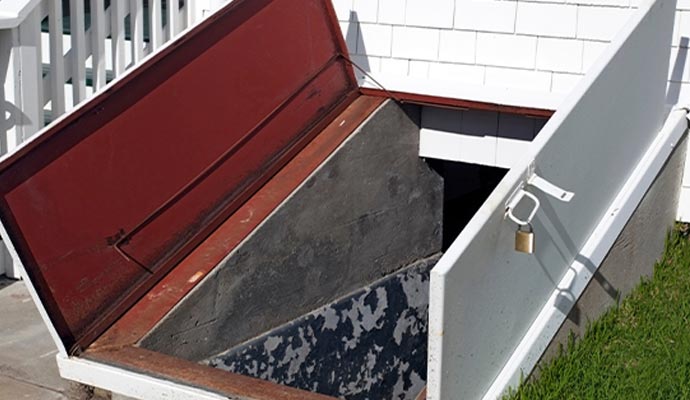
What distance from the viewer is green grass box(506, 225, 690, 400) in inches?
161

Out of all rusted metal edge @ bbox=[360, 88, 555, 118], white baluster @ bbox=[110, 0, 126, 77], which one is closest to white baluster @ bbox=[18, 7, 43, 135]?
white baluster @ bbox=[110, 0, 126, 77]

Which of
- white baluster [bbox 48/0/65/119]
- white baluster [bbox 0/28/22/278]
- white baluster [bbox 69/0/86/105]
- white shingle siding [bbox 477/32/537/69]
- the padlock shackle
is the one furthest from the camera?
white shingle siding [bbox 477/32/537/69]

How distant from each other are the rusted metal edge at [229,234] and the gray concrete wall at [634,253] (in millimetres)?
1512

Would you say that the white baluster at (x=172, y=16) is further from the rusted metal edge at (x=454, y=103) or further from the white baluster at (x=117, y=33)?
the rusted metal edge at (x=454, y=103)

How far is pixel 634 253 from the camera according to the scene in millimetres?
4930

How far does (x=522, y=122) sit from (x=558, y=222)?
66.5 inches

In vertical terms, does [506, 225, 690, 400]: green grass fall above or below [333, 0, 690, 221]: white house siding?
below

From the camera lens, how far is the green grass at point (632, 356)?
4098mm

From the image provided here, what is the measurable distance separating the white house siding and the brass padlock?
1757 millimetres

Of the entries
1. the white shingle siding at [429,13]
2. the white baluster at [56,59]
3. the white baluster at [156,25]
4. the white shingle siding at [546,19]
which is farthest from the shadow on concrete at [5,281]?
the white shingle siding at [546,19]

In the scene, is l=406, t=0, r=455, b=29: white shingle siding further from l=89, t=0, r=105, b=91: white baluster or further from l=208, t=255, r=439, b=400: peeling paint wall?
l=89, t=0, r=105, b=91: white baluster

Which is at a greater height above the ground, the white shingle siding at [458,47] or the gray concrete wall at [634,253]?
the white shingle siding at [458,47]

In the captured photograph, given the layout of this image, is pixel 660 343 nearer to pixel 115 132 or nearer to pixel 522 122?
pixel 522 122

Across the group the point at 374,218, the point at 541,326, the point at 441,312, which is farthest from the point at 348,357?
the point at 441,312
